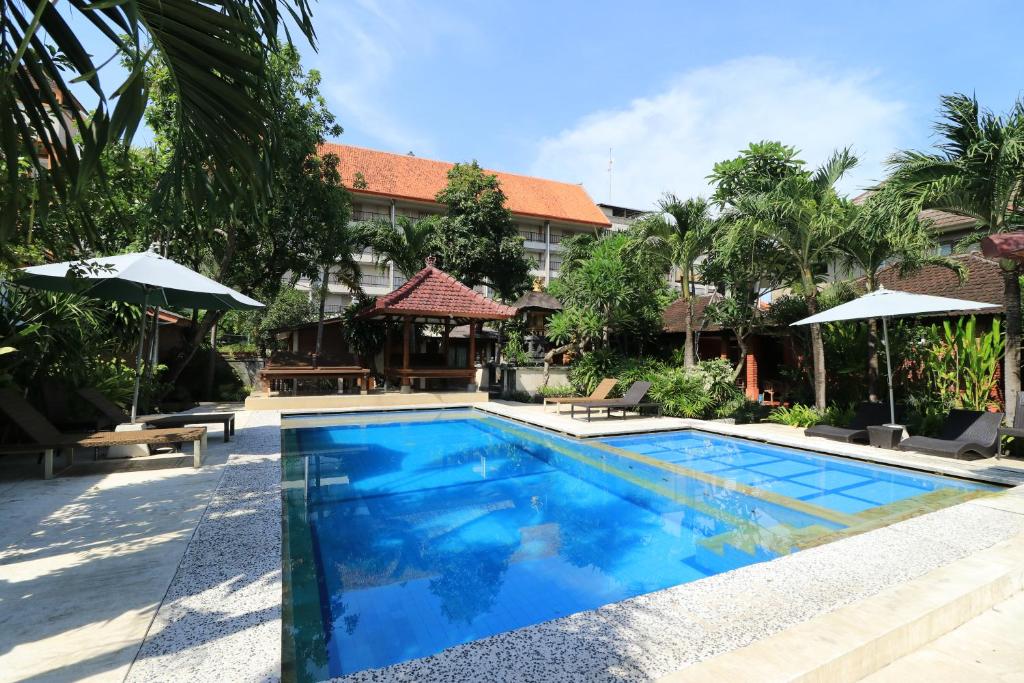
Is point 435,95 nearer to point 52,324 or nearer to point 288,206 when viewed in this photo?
point 288,206

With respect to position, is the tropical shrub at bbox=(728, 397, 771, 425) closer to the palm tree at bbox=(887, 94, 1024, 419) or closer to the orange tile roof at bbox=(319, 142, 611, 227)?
the palm tree at bbox=(887, 94, 1024, 419)

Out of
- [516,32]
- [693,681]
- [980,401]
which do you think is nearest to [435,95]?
[516,32]

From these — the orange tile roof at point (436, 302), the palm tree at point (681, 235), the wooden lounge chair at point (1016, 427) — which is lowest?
the wooden lounge chair at point (1016, 427)

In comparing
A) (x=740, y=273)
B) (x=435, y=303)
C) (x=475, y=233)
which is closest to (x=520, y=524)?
(x=740, y=273)

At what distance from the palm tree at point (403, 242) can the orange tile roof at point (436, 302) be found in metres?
4.02

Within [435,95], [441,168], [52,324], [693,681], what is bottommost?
[693,681]

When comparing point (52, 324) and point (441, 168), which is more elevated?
point (441, 168)

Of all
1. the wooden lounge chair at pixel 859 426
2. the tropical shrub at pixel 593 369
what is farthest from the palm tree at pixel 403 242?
the wooden lounge chair at pixel 859 426

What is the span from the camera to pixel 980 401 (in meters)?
9.02

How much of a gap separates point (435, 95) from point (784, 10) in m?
6.78

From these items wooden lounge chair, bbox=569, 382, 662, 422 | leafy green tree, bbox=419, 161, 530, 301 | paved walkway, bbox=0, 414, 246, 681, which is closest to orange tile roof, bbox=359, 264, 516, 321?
leafy green tree, bbox=419, 161, 530, 301

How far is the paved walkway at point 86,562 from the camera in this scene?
8.25ft

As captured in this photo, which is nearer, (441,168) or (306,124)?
(306,124)

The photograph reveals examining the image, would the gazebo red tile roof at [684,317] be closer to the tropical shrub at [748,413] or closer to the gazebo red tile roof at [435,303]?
the tropical shrub at [748,413]
